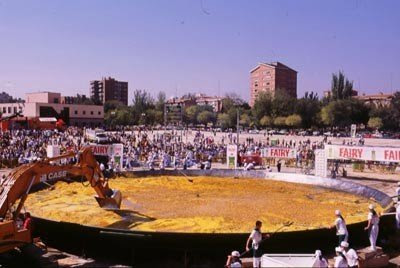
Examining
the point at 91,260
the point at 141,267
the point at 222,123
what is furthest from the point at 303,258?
the point at 222,123

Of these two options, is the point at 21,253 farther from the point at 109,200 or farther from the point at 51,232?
the point at 109,200

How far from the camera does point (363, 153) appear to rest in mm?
28734

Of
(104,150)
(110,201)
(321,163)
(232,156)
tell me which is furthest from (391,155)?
(104,150)

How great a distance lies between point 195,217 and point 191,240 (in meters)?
4.89

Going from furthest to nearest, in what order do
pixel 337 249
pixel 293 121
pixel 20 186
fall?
pixel 293 121, pixel 20 186, pixel 337 249

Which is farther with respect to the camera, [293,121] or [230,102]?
[230,102]

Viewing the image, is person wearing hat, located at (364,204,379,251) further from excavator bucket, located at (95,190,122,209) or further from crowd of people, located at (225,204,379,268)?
excavator bucket, located at (95,190,122,209)

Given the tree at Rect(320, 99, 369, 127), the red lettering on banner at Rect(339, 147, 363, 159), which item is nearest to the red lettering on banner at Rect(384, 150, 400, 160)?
the red lettering on banner at Rect(339, 147, 363, 159)

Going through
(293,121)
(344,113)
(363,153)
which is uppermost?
(344,113)

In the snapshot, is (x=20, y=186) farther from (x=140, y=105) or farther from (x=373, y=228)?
(x=140, y=105)

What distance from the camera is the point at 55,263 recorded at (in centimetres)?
1131

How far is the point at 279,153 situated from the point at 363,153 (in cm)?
721

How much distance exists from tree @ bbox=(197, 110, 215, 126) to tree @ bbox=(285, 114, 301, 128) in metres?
35.9

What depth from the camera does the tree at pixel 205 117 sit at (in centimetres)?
12179
